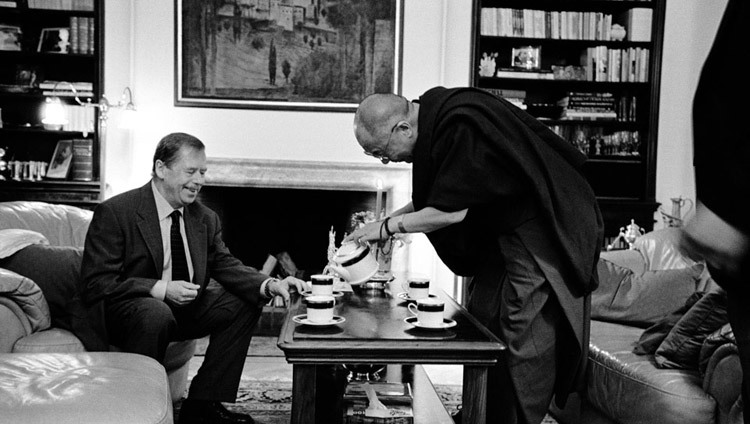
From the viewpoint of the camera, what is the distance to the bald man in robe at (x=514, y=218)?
2109mm

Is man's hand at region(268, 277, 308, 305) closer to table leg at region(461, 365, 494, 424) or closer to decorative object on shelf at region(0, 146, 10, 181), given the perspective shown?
table leg at region(461, 365, 494, 424)

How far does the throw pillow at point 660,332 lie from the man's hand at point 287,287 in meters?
1.25

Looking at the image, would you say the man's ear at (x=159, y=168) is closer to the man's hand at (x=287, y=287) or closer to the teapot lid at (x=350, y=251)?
the man's hand at (x=287, y=287)

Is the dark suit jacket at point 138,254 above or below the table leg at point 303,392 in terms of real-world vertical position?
above

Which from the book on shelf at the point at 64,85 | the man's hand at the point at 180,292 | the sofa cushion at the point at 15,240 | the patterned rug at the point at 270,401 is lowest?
the patterned rug at the point at 270,401

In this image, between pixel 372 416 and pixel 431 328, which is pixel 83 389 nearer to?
pixel 372 416

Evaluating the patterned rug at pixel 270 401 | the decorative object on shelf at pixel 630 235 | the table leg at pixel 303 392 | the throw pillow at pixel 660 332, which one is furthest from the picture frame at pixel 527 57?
the table leg at pixel 303 392

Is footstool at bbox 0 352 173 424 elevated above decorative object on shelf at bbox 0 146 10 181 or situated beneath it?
situated beneath

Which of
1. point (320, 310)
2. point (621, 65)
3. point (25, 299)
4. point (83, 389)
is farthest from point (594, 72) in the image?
point (83, 389)

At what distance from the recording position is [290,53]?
5094 mm

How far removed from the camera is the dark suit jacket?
265cm

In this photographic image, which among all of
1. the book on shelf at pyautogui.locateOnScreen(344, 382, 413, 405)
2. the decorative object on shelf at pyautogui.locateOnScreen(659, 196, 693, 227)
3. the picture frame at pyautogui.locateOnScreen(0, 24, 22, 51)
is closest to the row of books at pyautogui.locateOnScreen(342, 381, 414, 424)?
the book on shelf at pyautogui.locateOnScreen(344, 382, 413, 405)

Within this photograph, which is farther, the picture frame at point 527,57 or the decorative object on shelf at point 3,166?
the picture frame at point 527,57

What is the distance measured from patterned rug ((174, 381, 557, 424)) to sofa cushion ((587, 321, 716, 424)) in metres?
0.47
